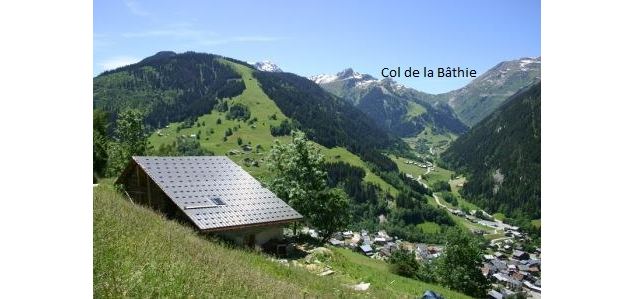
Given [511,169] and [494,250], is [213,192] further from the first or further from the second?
→ [511,169]

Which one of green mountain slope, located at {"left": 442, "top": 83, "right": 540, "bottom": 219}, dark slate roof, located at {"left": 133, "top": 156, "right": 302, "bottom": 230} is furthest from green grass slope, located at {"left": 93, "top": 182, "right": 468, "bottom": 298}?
green mountain slope, located at {"left": 442, "top": 83, "right": 540, "bottom": 219}

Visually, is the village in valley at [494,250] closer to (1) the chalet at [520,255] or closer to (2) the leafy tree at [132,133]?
(1) the chalet at [520,255]

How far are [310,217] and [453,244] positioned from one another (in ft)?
67.8

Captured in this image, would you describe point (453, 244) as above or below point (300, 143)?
below

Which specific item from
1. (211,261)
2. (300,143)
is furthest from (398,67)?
(300,143)

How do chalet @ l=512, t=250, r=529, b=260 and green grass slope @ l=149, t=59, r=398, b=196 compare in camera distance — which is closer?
chalet @ l=512, t=250, r=529, b=260

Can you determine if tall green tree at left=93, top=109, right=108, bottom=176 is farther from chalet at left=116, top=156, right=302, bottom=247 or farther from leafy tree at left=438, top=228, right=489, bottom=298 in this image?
leafy tree at left=438, top=228, right=489, bottom=298

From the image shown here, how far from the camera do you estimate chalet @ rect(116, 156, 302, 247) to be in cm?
1903

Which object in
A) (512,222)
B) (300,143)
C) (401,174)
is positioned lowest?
(512,222)

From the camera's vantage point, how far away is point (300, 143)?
3547 cm

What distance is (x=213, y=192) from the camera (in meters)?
20.7

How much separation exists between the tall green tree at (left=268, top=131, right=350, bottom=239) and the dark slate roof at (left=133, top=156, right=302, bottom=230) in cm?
1119

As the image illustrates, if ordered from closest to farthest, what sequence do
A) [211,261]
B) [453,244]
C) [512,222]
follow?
[211,261] < [453,244] < [512,222]
